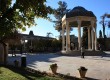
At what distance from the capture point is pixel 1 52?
86.3 feet

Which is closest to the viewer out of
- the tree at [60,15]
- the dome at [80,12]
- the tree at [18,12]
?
the tree at [18,12]

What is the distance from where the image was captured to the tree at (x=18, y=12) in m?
10.4

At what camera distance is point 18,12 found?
10.9 meters

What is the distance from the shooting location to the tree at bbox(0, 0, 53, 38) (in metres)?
10.4

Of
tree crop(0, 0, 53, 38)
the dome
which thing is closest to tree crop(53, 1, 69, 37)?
the dome

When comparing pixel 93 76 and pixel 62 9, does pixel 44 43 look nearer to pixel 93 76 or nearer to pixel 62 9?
pixel 62 9

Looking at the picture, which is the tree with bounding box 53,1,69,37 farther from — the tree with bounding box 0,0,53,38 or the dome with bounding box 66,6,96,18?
the tree with bounding box 0,0,53,38

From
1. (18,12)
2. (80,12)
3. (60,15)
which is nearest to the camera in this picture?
(18,12)

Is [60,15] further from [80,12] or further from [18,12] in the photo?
[18,12]

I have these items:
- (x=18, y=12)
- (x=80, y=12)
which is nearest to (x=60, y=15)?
(x=80, y=12)

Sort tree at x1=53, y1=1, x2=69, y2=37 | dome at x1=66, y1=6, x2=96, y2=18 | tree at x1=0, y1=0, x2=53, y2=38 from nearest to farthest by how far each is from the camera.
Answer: tree at x1=0, y1=0, x2=53, y2=38 < dome at x1=66, y1=6, x2=96, y2=18 < tree at x1=53, y1=1, x2=69, y2=37

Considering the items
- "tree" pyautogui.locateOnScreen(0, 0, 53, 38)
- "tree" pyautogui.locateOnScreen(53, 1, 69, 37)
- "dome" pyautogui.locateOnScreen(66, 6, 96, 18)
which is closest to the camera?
"tree" pyautogui.locateOnScreen(0, 0, 53, 38)

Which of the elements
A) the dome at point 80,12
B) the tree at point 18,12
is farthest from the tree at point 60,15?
the tree at point 18,12

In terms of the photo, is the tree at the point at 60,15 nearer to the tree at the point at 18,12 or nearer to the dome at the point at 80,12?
the dome at the point at 80,12
